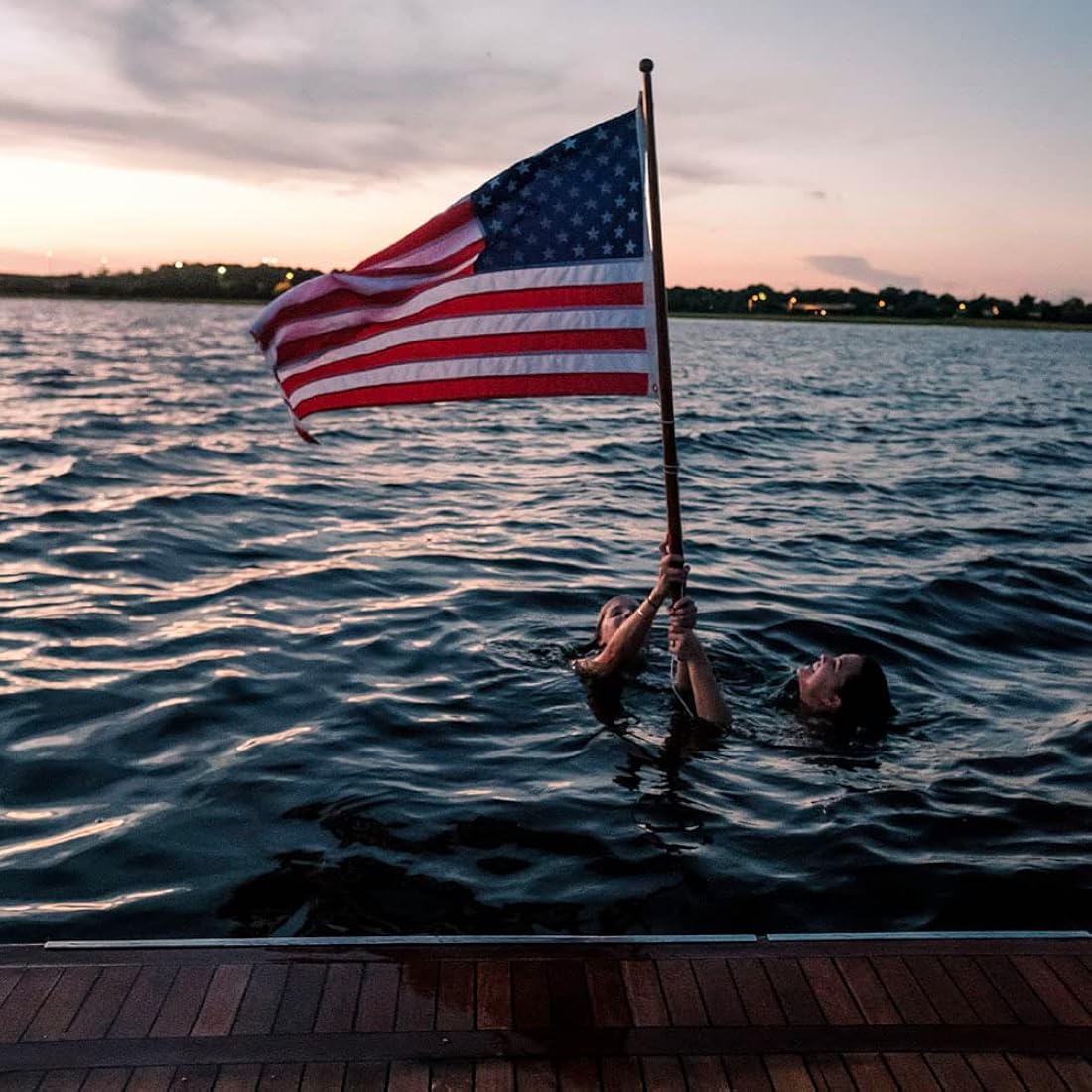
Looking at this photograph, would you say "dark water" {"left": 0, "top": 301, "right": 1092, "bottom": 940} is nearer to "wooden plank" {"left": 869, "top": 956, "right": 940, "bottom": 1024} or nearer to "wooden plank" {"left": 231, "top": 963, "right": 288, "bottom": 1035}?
"wooden plank" {"left": 231, "top": 963, "right": 288, "bottom": 1035}

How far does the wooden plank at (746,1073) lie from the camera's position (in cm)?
470

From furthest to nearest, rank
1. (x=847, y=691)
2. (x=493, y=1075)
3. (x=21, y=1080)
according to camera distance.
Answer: (x=847, y=691) < (x=493, y=1075) < (x=21, y=1080)

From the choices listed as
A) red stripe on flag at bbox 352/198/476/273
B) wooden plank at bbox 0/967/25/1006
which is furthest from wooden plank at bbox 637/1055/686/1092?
red stripe on flag at bbox 352/198/476/273

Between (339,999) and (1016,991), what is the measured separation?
9.79 ft

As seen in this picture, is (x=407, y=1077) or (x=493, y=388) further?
(x=493, y=388)

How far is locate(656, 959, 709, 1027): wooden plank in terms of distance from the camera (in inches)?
201

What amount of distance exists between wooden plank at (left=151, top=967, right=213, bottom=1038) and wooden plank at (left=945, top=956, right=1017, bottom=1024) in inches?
131

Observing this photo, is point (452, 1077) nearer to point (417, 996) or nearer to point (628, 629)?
point (417, 996)

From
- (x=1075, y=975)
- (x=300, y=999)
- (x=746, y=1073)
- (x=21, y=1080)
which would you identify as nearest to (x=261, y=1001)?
(x=300, y=999)

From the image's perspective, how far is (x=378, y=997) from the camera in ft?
17.2

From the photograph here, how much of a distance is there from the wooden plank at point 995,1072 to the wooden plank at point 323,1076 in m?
2.50

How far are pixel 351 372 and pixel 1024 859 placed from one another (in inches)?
207

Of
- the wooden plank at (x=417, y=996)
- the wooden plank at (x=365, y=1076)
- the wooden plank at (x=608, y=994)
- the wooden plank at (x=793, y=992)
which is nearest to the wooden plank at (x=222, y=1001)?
the wooden plank at (x=365, y=1076)

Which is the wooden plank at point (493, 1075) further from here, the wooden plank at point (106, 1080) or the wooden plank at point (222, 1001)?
the wooden plank at point (106, 1080)
